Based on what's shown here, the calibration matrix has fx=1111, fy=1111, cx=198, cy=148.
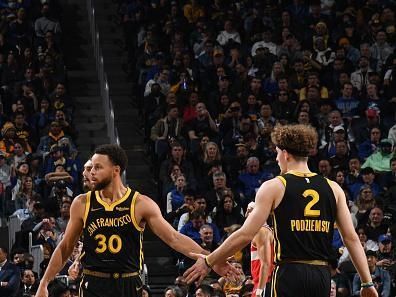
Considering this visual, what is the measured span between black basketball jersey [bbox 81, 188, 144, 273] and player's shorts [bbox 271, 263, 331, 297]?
142 centimetres

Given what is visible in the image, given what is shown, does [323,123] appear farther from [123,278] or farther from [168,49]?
[123,278]

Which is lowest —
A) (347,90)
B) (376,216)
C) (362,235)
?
(362,235)

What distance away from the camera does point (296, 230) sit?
845 cm

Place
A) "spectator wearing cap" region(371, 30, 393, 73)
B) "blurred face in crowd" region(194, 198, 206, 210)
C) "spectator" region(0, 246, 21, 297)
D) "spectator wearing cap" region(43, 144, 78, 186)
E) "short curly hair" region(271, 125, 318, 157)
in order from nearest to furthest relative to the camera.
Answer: "short curly hair" region(271, 125, 318, 157) → "spectator" region(0, 246, 21, 297) → "blurred face in crowd" region(194, 198, 206, 210) → "spectator wearing cap" region(43, 144, 78, 186) → "spectator wearing cap" region(371, 30, 393, 73)

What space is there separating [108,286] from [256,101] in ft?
41.7

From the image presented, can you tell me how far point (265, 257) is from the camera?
432 inches

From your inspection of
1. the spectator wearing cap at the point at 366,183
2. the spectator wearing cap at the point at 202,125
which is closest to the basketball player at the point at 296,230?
the spectator wearing cap at the point at 366,183

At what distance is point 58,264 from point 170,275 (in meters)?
9.04

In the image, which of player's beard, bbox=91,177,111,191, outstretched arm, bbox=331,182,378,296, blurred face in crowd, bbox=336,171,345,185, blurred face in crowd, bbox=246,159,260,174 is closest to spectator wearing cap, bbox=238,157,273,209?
blurred face in crowd, bbox=246,159,260,174

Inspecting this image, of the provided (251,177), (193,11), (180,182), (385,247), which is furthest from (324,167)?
(193,11)

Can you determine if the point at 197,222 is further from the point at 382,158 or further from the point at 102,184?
the point at 102,184

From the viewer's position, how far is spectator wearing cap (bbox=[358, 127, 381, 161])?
2048 centimetres

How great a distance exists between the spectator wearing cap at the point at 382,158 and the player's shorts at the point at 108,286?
1130cm

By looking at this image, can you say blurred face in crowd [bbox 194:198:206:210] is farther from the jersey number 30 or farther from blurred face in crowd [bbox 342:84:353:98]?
the jersey number 30
